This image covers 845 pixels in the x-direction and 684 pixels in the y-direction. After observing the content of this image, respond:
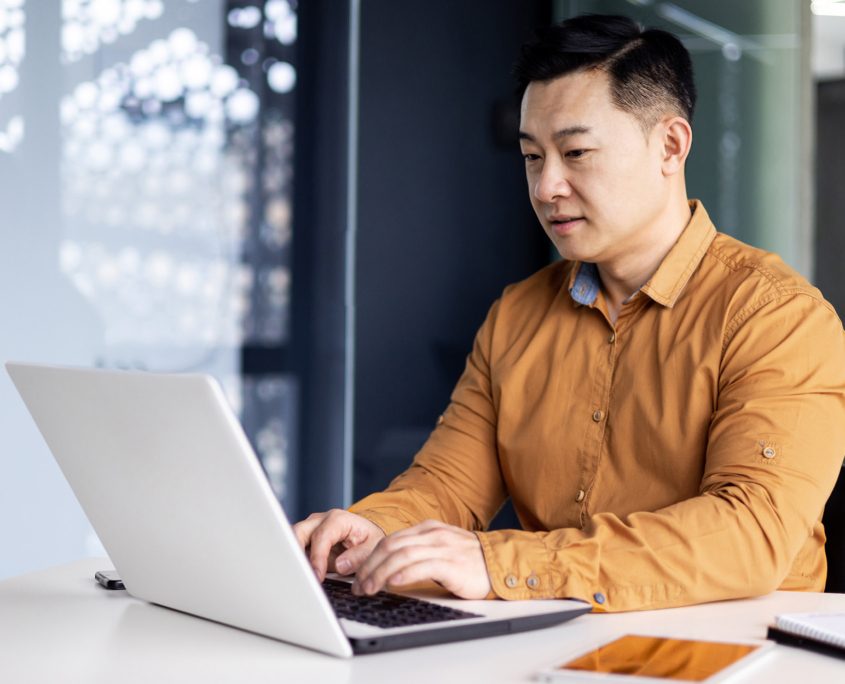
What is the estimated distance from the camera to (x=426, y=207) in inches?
136

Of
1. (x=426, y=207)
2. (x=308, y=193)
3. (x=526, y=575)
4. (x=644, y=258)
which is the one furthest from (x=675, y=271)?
(x=426, y=207)

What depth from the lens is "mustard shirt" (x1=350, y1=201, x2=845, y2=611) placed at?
3.59 ft

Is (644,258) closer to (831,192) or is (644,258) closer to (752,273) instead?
(752,273)

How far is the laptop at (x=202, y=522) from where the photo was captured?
0.77m

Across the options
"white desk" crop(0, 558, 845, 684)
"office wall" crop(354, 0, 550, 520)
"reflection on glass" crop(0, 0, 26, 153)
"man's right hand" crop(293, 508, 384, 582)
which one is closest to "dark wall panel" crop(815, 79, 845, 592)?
"office wall" crop(354, 0, 550, 520)

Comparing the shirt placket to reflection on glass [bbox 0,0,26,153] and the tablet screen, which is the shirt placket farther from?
reflection on glass [bbox 0,0,26,153]

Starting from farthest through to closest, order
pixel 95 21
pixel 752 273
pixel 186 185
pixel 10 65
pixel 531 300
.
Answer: pixel 186 185 < pixel 95 21 < pixel 10 65 < pixel 531 300 < pixel 752 273

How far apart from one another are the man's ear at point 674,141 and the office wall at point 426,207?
5.90ft

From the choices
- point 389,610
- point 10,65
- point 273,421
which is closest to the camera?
point 389,610

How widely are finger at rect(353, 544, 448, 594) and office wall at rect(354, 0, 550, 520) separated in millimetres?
2269

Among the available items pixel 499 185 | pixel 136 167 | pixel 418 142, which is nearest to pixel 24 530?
pixel 136 167

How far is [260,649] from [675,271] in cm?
97

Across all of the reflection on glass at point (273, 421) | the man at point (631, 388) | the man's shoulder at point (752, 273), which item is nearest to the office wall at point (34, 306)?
the reflection on glass at point (273, 421)

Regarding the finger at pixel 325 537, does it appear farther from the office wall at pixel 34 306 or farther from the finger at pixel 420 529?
the office wall at pixel 34 306
